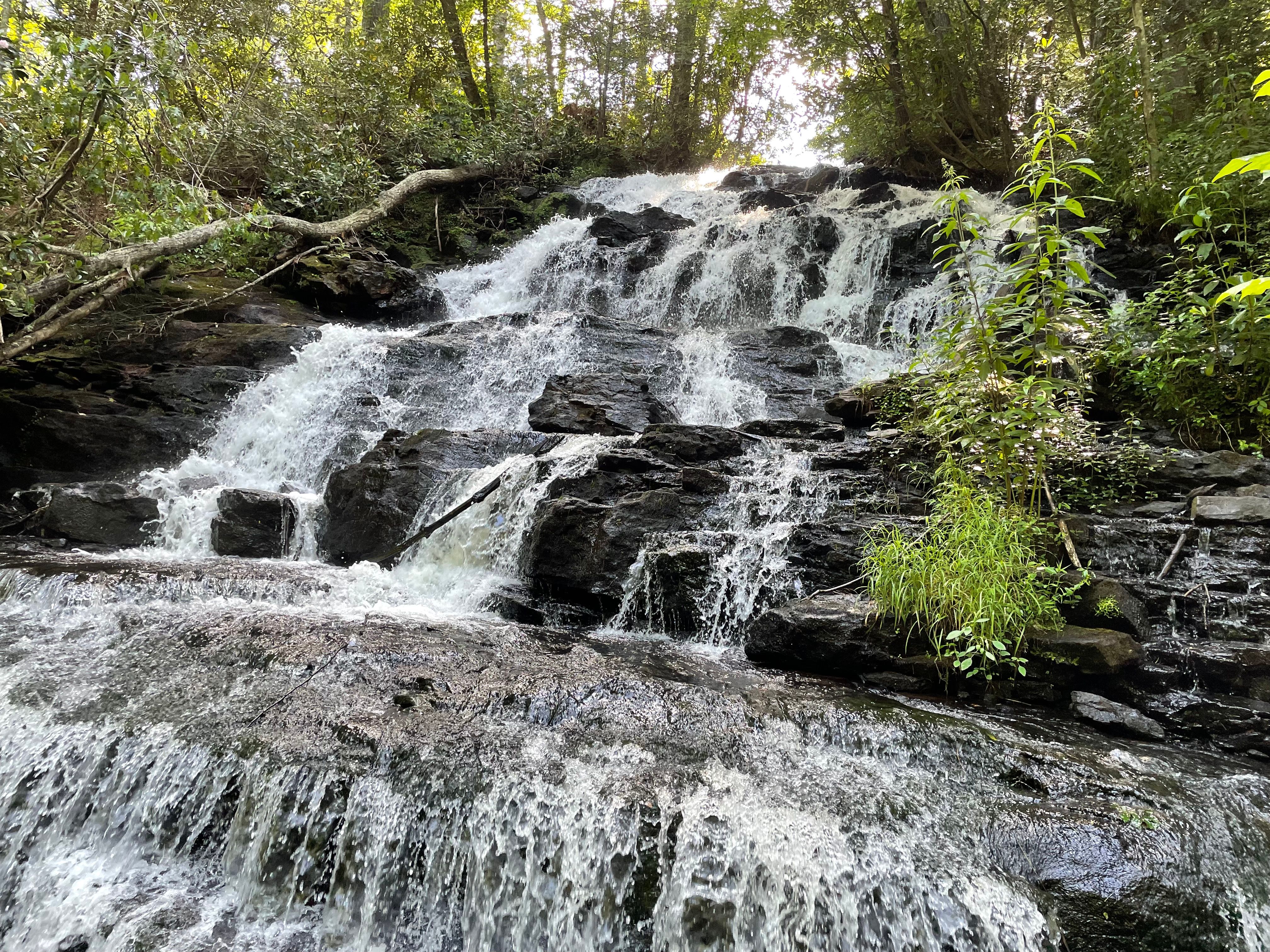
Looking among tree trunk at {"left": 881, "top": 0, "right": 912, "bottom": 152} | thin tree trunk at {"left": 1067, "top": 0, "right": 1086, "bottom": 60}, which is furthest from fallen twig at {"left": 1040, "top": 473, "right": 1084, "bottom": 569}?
tree trunk at {"left": 881, "top": 0, "right": 912, "bottom": 152}

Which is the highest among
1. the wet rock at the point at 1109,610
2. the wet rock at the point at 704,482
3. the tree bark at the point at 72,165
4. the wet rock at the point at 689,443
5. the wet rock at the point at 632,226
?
the wet rock at the point at 632,226

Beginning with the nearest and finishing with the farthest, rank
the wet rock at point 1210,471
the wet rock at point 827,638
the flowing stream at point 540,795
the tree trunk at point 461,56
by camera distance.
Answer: the flowing stream at point 540,795
the wet rock at point 827,638
the wet rock at point 1210,471
the tree trunk at point 461,56

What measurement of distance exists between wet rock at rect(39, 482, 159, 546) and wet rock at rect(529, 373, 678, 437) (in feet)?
14.6

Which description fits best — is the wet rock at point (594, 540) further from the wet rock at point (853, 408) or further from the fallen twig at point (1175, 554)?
the fallen twig at point (1175, 554)

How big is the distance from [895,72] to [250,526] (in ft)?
49.1

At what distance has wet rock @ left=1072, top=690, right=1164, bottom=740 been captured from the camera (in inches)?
147

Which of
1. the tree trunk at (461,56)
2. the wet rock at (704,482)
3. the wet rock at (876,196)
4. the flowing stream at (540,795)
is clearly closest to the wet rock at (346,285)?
the tree trunk at (461,56)

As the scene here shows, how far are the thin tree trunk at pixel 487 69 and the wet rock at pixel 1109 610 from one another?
19.8m

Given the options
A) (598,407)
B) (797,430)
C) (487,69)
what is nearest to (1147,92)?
(797,430)

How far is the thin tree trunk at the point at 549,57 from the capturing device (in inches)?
831

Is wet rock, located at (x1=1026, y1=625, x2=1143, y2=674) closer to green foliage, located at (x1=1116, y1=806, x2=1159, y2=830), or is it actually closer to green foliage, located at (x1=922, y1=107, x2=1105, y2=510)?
green foliage, located at (x1=922, y1=107, x2=1105, y2=510)

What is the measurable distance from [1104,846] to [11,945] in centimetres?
472

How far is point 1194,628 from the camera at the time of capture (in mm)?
4293

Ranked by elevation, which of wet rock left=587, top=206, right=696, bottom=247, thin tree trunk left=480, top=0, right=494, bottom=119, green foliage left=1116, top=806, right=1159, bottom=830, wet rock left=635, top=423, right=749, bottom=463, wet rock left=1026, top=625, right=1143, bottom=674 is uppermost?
thin tree trunk left=480, top=0, right=494, bottom=119
